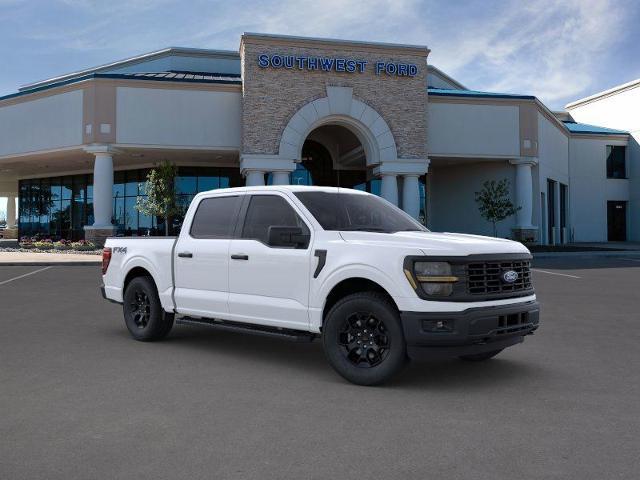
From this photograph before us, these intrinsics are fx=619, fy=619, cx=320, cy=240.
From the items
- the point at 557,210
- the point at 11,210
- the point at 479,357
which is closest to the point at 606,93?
the point at 557,210

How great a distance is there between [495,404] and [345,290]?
6.01 feet

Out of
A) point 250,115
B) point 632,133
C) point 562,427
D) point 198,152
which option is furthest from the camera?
point 632,133

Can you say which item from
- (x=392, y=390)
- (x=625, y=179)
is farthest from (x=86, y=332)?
(x=625, y=179)

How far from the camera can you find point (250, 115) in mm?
30062

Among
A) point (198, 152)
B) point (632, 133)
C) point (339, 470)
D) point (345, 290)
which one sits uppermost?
point (632, 133)

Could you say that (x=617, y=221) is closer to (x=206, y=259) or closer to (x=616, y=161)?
(x=616, y=161)

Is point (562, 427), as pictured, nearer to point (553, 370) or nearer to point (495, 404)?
point (495, 404)

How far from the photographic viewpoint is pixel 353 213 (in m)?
7.10

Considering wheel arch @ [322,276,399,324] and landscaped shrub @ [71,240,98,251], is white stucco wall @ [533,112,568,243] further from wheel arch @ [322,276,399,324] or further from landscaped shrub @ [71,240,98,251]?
wheel arch @ [322,276,399,324]

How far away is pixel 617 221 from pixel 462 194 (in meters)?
16.3

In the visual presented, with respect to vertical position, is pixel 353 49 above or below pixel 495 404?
above

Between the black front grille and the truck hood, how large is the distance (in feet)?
0.41

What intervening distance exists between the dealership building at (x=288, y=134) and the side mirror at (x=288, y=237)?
78.1 ft

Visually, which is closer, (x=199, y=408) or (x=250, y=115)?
(x=199, y=408)
